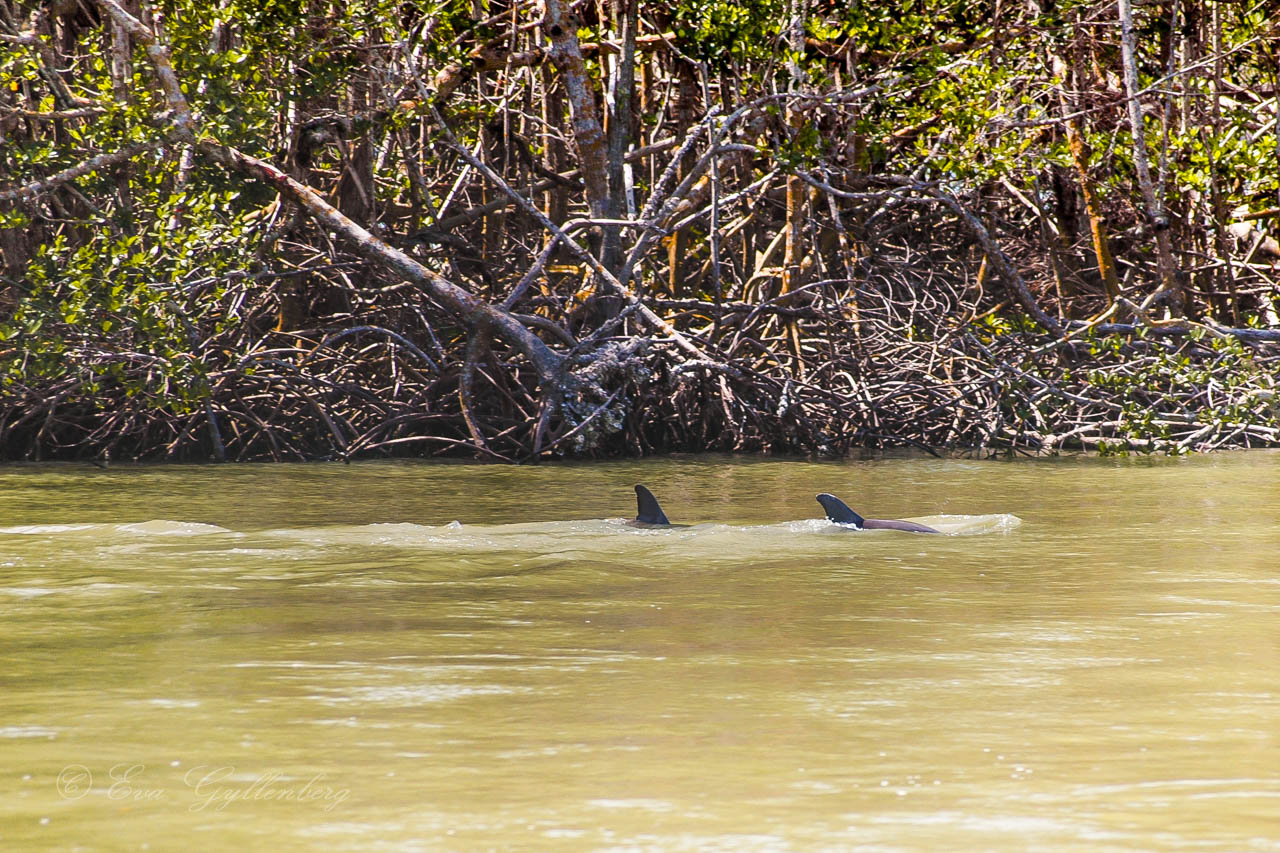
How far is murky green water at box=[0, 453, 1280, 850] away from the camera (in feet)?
7.93

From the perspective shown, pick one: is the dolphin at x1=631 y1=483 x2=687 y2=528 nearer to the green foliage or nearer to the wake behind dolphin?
the wake behind dolphin

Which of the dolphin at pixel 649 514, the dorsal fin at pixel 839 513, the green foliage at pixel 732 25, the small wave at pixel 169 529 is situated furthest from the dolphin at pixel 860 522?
the green foliage at pixel 732 25

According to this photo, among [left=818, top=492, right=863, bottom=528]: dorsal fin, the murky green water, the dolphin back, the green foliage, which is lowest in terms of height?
the murky green water

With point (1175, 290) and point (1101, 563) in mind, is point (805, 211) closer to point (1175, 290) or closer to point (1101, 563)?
point (1175, 290)

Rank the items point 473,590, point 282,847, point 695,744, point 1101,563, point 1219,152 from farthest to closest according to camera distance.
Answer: point 1219,152 → point 1101,563 → point 473,590 → point 695,744 → point 282,847

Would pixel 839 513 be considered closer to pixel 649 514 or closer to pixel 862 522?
pixel 862 522

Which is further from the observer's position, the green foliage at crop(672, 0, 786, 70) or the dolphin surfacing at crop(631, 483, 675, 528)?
the green foliage at crop(672, 0, 786, 70)

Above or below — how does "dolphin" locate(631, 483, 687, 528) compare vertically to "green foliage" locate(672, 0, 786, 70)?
below

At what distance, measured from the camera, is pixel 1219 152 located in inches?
352

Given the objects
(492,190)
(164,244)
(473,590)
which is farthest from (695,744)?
(492,190)

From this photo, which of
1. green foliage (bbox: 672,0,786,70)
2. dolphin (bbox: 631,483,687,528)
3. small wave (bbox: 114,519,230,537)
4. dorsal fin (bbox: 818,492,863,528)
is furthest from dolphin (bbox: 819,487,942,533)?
green foliage (bbox: 672,0,786,70)

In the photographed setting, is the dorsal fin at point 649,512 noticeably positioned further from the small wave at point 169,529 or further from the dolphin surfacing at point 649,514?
the small wave at point 169,529

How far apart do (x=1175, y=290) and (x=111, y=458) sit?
265 inches

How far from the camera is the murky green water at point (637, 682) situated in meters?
2.42
